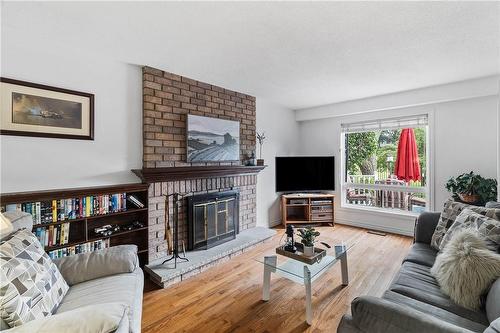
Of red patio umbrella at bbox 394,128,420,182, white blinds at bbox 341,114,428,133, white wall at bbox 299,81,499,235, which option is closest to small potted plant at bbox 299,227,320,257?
white wall at bbox 299,81,499,235

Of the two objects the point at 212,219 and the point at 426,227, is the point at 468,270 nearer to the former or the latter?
the point at 426,227

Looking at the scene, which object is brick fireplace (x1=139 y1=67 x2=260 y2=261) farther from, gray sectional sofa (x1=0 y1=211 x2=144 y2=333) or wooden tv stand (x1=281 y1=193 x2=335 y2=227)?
wooden tv stand (x1=281 y1=193 x2=335 y2=227)

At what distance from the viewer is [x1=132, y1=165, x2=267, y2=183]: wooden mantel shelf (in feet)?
8.54

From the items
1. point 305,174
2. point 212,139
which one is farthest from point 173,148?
point 305,174

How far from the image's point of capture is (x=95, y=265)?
5.58 ft

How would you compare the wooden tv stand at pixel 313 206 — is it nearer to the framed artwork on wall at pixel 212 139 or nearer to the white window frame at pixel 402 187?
the white window frame at pixel 402 187

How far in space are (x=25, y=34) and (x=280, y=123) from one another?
361 cm

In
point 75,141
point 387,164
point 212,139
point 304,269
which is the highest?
point 212,139

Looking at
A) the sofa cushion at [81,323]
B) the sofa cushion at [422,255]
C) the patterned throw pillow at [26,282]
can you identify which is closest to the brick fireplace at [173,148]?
the patterned throw pillow at [26,282]

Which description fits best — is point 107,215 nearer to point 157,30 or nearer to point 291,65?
point 157,30

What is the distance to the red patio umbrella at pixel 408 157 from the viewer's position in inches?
156

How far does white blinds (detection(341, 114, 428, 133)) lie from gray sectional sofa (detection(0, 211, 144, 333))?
4076mm

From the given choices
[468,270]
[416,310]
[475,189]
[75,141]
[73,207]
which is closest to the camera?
[416,310]

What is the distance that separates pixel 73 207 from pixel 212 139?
171cm
